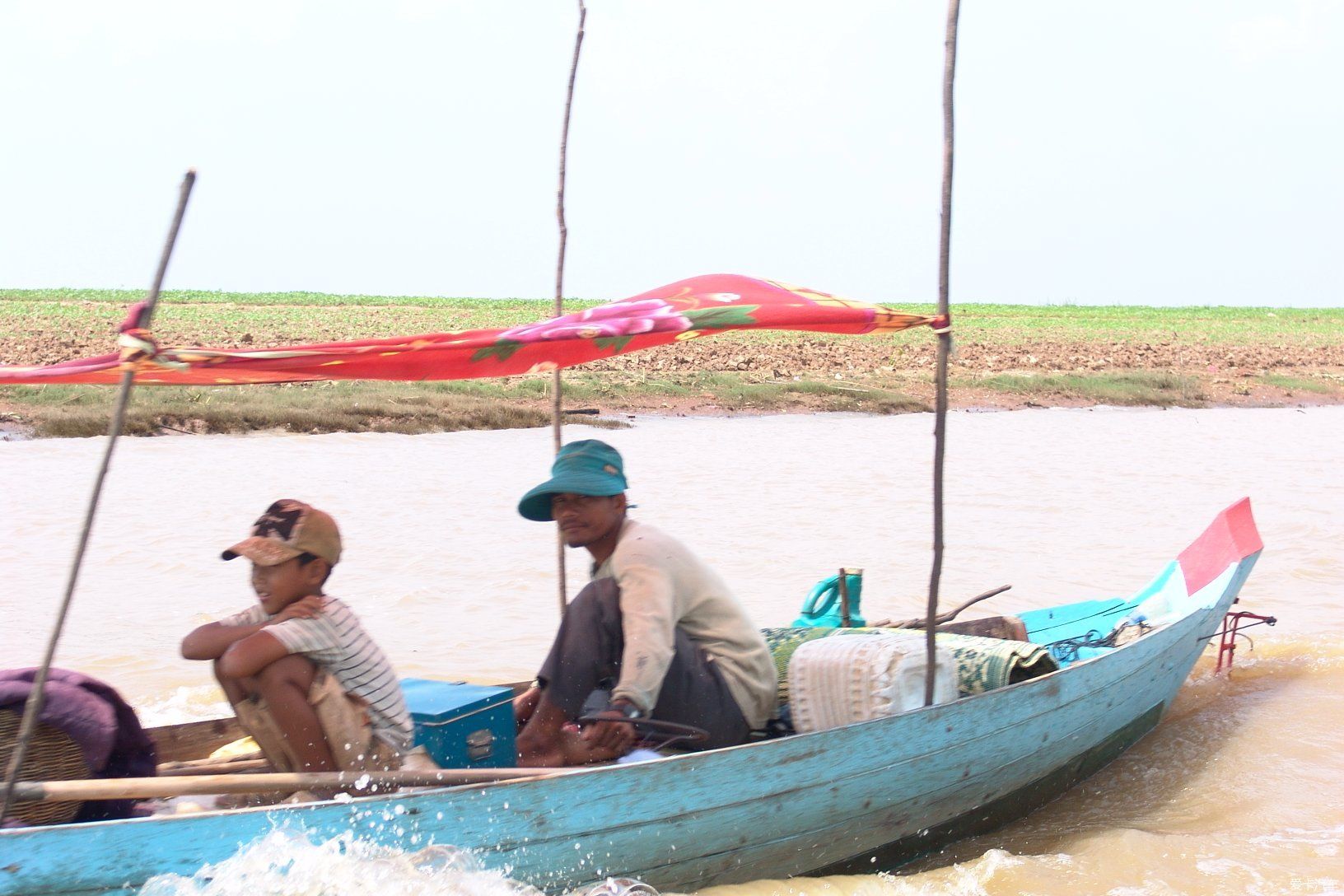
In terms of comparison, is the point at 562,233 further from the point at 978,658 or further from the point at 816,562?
the point at 816,562

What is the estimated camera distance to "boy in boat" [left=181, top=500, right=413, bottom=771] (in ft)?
9.37

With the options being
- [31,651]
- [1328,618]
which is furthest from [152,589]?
[1328,618]

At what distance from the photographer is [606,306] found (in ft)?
11.4

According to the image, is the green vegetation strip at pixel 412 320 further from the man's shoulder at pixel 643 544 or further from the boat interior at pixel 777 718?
the man's shoulder at pixel 643 544

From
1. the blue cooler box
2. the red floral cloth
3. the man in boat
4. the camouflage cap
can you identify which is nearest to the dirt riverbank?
the red floral cloth

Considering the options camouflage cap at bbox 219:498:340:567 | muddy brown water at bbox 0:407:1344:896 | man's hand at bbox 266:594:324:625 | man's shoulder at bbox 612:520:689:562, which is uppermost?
camouflage cap at bbox 219:498:340:567

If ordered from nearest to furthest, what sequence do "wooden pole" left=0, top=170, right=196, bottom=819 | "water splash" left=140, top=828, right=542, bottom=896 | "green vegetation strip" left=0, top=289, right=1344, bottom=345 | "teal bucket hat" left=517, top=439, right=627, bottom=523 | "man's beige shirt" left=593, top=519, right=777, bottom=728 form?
"wooden pole" left=0, top=170, right=196, bottom=819 → "water splash" left=140, top=828, right=542, bottom=896 → "man's beige shirt" left=593, top=519, right=777, bottom=728 → "teal bucket hat" left=517, top=439, right=627, bottom=523 → "green vegetation strip" left=0, top=289, right=1344, bottom=345

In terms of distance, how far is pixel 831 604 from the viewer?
5301mm

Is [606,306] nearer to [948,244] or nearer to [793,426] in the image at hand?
[948,244]

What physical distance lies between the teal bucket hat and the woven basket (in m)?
1.21

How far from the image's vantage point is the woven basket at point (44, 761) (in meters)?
2.82

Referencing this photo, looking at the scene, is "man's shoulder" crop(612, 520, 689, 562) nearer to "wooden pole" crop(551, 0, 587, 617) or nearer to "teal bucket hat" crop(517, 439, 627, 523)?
"teal bucket hat" crop(517, 439, 627, 523)

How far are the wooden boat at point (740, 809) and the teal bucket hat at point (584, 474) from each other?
0.72 meters

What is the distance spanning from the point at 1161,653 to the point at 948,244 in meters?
2.16
